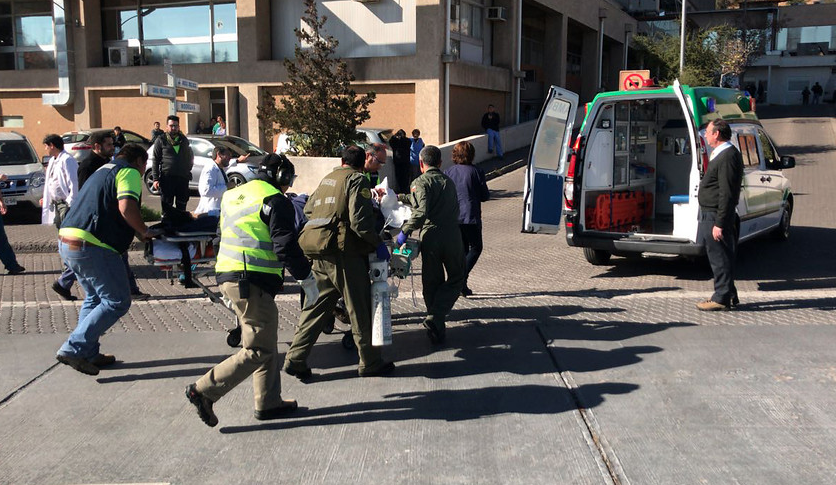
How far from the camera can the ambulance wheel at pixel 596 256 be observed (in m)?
10.1

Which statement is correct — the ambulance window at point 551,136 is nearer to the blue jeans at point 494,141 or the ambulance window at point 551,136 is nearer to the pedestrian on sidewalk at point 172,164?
the pedestrian on sidewalk at point 172,164

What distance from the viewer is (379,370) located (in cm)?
592

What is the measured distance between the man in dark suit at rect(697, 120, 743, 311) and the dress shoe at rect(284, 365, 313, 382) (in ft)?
13.6

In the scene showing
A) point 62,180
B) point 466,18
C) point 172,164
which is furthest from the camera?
point 466,18

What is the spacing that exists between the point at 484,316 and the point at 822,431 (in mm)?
3555

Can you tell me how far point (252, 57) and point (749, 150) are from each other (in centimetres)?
1814

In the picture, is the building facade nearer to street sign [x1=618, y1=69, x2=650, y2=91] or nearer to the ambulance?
the ambulance

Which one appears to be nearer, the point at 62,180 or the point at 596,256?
the point at 62,180

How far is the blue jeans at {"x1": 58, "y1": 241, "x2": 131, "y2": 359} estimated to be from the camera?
226 inches

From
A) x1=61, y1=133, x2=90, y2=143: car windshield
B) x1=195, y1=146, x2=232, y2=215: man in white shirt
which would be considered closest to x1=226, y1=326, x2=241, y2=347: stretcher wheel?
x1=195, y1=146, x2=232, y2=215: man in white shirt

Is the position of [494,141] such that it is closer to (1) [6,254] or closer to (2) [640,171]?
(2) [640,171]

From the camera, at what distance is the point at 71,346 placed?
5750 mm

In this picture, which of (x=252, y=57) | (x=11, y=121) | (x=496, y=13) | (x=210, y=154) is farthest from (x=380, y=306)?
(x=11, y=121)

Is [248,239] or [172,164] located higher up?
[172,164]
